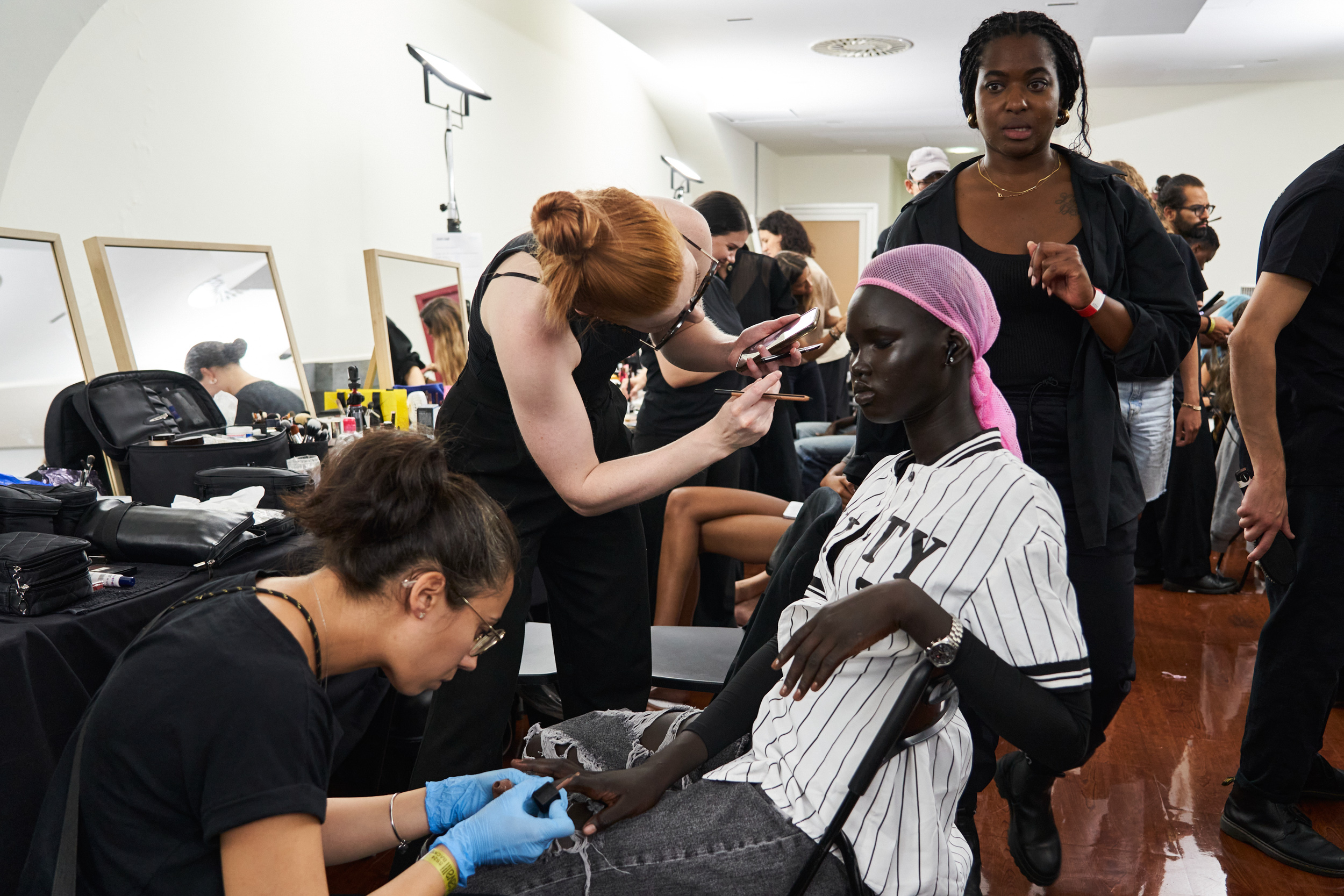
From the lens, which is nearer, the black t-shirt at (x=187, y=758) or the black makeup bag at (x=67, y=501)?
the black t-shirt at (x=187, y=758)

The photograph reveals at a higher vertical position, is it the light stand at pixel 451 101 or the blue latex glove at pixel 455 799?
the light stand at pixel 451 101

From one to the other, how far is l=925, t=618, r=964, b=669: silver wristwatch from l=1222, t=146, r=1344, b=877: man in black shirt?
1.10 m

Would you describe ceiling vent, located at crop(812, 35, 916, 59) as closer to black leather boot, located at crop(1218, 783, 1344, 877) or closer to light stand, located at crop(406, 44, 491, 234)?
light stand, located at crop(406, 44, 491, 234)

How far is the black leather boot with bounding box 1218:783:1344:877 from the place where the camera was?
1.87 m

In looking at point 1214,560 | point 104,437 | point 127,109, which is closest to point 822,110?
point 1214,560

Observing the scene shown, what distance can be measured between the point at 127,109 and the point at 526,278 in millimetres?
2219

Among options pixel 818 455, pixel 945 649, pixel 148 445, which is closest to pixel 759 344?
pixel 945 649

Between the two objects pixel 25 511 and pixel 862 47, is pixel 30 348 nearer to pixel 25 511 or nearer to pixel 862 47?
pixel 25 511

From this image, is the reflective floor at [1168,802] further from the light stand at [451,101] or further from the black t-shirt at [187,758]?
the light stand at [451,101]

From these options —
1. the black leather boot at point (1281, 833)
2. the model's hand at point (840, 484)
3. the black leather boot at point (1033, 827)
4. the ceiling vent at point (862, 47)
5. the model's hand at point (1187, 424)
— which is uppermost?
the ceiling vent at point (862, 47)

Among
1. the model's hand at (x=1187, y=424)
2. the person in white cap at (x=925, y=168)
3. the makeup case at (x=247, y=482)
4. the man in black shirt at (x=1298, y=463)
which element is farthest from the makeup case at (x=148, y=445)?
the model's hand at (x=1187, y=424)

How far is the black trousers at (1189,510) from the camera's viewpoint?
154 inches

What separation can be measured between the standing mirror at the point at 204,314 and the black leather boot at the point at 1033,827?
245 cm

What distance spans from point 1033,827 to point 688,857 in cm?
110
